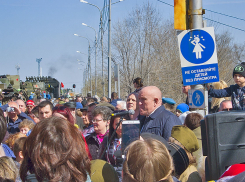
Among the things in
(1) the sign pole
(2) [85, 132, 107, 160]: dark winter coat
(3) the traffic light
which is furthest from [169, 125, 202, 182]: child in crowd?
(3) the traffic light

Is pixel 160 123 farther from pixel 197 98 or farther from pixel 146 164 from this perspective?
pixel 146 164

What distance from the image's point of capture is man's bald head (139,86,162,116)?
4223 mm

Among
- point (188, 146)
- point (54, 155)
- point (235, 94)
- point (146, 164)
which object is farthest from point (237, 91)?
point (54, 155)

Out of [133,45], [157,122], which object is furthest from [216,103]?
[133,45]

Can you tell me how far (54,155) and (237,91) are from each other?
403 cm

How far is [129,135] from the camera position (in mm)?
2514

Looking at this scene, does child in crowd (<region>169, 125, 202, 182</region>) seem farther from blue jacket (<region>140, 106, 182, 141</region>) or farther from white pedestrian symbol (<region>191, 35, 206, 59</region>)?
white pedestrian symbol (<region>191, 35, 206, 59</region>)

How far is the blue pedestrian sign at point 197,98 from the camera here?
488 centimetres

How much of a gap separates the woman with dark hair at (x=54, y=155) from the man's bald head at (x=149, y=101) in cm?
208

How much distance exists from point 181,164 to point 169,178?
0.74 m

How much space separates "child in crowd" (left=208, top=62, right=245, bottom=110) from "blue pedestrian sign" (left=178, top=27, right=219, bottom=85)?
54cm

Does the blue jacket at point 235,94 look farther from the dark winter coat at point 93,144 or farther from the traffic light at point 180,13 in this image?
the dark winter coat at point 93,144

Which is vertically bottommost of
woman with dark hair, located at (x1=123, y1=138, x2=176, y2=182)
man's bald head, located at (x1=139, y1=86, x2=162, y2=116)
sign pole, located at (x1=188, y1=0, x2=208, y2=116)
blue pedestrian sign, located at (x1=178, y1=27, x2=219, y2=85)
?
woman with dark hair, located at (x1=123, y1=138, x2=176, y2=182)

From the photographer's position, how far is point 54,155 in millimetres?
2088
